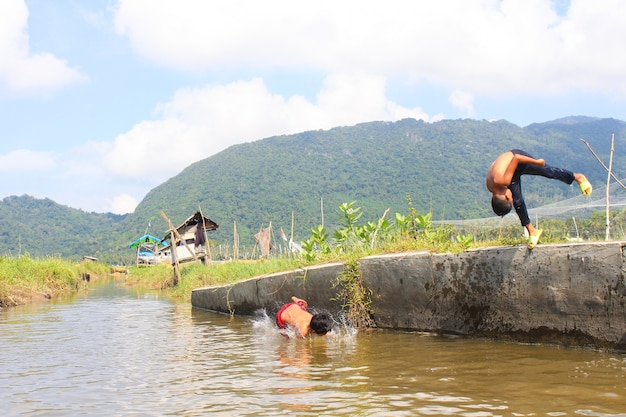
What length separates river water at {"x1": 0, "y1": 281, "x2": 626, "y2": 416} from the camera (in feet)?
12.9

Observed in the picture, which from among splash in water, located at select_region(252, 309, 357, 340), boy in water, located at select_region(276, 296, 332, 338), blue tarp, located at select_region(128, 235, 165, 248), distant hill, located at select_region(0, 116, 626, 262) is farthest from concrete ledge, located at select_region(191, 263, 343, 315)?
distant hill, located at select_region(0, 116, 626, 262)

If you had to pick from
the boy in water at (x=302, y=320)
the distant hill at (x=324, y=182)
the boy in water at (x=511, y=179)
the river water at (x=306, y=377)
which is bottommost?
the river water at (x=306, y=377)

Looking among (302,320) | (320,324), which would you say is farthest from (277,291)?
(320,324)

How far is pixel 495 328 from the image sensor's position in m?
6.05

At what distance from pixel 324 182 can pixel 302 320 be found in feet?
336

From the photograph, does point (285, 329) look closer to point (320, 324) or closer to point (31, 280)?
point (320, 324)

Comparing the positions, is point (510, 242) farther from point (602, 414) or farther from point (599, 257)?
point (602, 414)

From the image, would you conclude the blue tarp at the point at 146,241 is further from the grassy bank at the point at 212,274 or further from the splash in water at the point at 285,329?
the splash in water at the point at 285,329

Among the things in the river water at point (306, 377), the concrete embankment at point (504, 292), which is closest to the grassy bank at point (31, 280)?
the river water at point (306, 377)

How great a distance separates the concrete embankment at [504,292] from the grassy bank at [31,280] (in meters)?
9.49

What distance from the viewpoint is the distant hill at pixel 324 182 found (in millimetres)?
84188

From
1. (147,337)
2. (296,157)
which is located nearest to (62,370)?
(147,337)

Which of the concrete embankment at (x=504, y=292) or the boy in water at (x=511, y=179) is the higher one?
the boy in water at (x=511, y=179)

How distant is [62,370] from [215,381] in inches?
71.0
